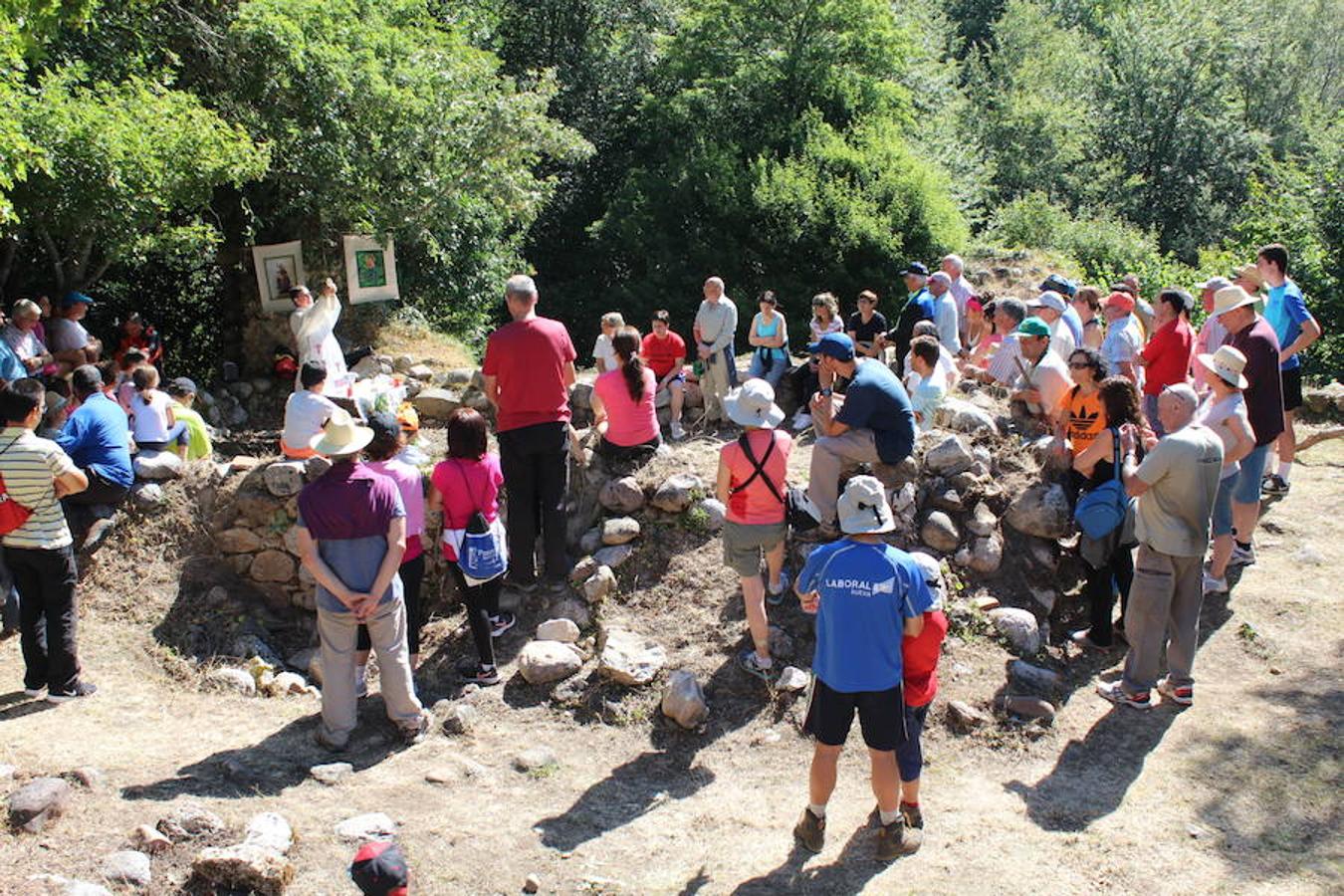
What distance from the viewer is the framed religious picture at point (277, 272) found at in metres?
13.1

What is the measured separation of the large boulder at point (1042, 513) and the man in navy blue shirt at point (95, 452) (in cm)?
620

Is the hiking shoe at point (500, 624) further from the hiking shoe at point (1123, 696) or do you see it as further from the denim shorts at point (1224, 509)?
the denim shorts at point (1224, 509)

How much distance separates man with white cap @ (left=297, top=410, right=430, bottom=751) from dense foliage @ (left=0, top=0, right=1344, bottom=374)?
3.75m

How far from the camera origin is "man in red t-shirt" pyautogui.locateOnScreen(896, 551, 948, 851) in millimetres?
4898

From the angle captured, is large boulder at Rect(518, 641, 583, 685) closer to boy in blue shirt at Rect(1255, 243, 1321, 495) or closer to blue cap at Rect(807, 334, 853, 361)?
blue cap at Rect(807, 334, 853, 361)

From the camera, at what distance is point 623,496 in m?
7.80

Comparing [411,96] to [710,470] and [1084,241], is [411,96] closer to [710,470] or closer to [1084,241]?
[710,470]

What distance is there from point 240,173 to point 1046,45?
104 feet

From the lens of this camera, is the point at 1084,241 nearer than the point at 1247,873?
No

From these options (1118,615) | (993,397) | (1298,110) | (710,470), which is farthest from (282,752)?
(1298,110)

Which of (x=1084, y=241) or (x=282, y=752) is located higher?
(x=1084, y=241)

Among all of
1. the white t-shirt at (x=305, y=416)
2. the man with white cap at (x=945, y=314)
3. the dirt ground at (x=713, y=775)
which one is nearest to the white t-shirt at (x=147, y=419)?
the white t-shirt at (x=305, y=416)

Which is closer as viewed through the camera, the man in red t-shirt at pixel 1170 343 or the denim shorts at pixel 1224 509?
the denim shorts at pixel 1224 509

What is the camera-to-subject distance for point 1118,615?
288 inches
